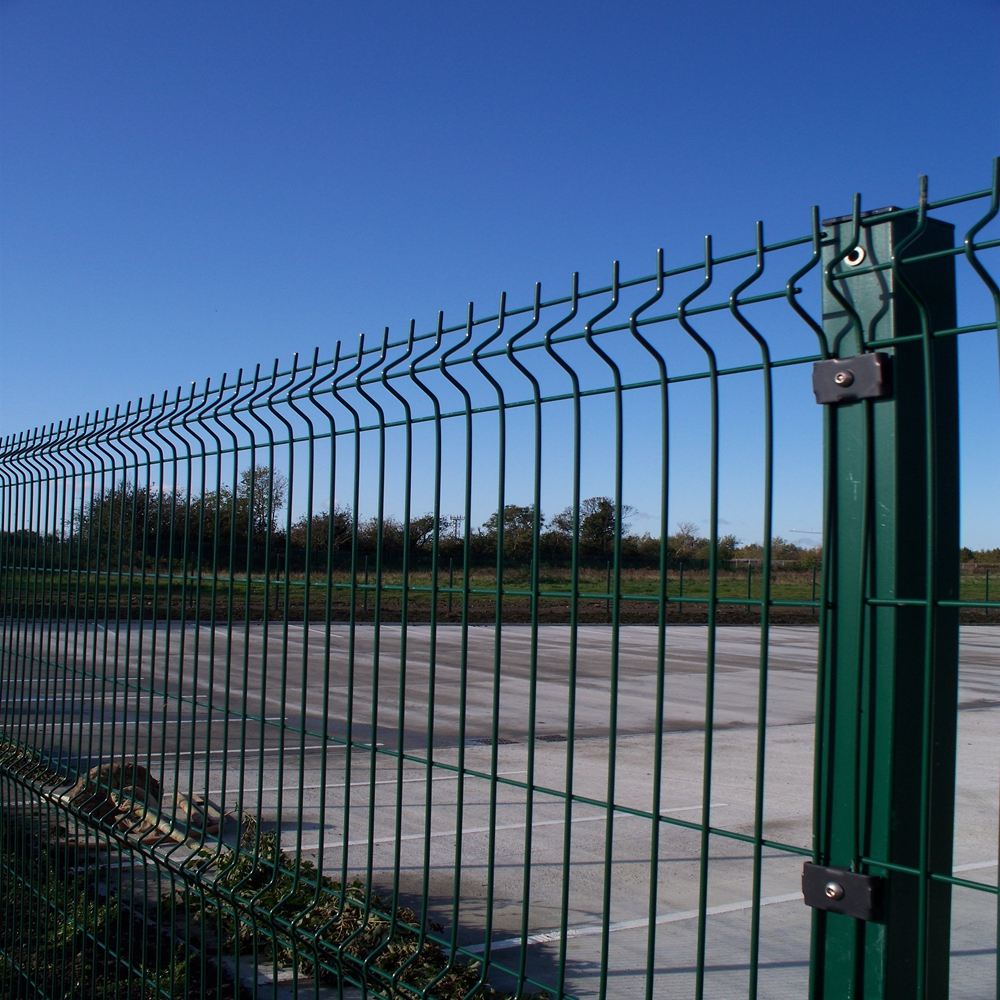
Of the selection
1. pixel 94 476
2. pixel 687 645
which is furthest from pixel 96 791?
pixel 687 645

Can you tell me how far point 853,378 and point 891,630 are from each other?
457 mm

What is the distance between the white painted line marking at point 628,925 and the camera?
15.6ft

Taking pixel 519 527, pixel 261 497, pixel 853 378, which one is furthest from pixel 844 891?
pixel 261 497

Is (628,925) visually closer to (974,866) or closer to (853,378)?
(974,866)

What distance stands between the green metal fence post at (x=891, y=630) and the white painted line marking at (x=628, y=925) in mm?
3233

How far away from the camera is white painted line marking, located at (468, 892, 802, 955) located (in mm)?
4742

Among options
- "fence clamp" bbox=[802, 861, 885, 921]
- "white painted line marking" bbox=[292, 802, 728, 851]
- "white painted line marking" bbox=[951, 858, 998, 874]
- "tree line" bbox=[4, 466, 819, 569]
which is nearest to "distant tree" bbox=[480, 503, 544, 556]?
"tree line" bbox=[4, 466, 819, 569]

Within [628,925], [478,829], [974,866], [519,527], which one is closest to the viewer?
[519,527]

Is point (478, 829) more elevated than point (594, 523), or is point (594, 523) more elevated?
point (594, 523)

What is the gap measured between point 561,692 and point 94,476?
11805 millimetres

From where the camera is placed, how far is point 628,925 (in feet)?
17.2

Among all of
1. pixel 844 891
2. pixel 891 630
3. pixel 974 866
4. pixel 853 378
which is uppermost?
pixel 853 378

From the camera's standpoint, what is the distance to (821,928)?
176 cm

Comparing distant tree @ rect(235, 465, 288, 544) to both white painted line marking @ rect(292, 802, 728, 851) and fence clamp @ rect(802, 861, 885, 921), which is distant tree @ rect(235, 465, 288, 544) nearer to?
fence clamp @ rect(802, 861, 885, 921)
